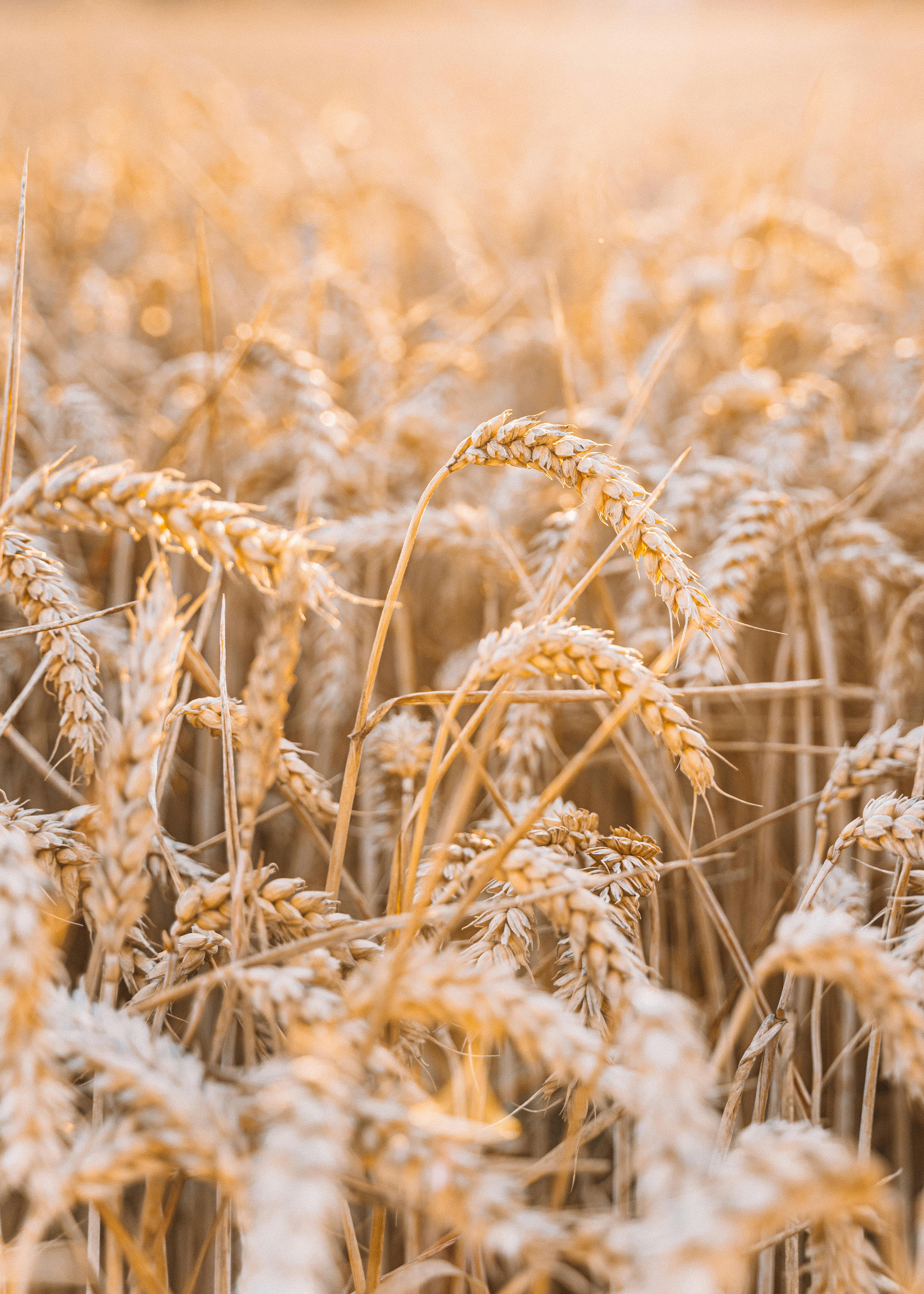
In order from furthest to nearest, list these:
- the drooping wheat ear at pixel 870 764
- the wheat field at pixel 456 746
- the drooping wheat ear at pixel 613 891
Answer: the drooping wheat ear at pixel 870 764
the drooping wheat ear at pixel 613 891
the wheat field at pixel 456 746

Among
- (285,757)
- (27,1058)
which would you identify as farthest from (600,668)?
(27,1058)

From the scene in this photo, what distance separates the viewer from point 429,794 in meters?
0.65

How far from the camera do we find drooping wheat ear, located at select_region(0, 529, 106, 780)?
777mm

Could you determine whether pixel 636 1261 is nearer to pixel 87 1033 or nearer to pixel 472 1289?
pixel 87 1033

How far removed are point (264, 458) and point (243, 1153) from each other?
1.30 metres

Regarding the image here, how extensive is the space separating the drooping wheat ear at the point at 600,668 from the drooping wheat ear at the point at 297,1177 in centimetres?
32

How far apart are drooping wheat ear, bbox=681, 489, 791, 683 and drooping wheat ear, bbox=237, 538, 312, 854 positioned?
553 mm

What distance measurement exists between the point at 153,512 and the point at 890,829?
29.1 inches

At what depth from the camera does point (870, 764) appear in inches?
35.5

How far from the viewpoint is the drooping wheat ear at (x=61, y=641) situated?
0.78m

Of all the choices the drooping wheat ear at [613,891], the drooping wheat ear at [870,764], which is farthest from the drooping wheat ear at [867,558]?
the drooping wheat ear at [613,891]

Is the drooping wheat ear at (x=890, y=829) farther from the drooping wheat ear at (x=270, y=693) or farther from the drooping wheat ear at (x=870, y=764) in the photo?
the drooping wheat ear at (x=270, y=693)

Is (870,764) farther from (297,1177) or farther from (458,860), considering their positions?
(297,1177)

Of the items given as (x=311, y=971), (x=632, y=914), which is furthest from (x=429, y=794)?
(x=632, y=914)
